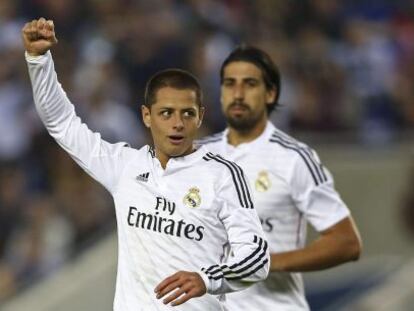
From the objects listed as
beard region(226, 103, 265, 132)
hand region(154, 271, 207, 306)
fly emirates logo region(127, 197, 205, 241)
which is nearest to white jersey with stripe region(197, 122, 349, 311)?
beard region(226, 103, 265, 132)

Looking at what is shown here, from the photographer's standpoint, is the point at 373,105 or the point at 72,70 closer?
the point at 72,70

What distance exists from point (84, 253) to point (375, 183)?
9.63 feet

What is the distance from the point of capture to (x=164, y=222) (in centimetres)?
550

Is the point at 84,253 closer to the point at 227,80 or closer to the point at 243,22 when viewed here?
the point at 243,22

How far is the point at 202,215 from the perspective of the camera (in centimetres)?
547

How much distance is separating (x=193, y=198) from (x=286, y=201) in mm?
1336

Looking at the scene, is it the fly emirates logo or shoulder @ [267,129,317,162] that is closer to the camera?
the fly emirates logo

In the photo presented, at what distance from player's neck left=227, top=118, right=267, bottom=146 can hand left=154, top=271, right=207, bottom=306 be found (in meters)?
1.91

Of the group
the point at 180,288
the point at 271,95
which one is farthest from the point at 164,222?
the point at 271,95

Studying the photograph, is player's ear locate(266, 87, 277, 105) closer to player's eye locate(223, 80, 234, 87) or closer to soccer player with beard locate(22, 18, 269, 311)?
player's eye locate(223, 80, 234, 87)

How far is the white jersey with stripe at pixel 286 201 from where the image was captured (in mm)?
6719

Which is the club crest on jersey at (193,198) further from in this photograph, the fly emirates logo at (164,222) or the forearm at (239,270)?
the forearm at (239,270)

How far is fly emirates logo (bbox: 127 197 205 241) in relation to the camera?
5.48 m

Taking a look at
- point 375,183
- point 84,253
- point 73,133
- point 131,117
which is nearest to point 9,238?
point 84,253
